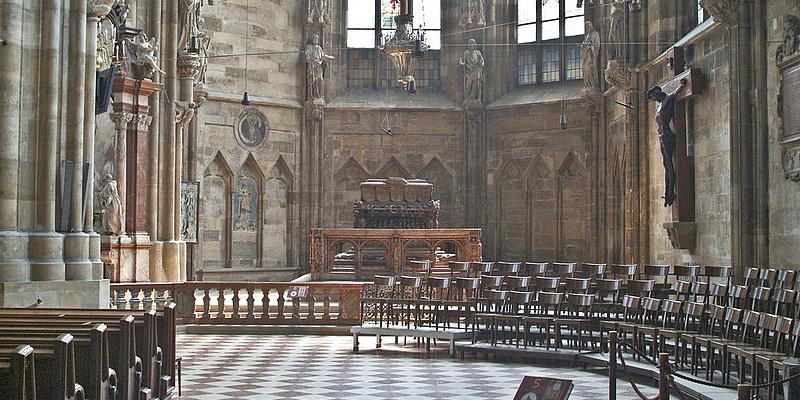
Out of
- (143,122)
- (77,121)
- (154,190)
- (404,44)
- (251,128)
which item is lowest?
(154,190)

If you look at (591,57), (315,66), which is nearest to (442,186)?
(315,66)

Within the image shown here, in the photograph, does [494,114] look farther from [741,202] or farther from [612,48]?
[741,202]

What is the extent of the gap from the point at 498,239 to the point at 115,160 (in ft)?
38.4

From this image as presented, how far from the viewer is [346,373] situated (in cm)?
1394

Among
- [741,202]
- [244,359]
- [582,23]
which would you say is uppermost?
[582,23]

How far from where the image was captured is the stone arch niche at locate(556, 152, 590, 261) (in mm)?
28141

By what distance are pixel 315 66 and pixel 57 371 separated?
23324 millimetres

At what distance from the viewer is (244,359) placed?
15391mm

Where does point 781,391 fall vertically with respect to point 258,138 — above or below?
below

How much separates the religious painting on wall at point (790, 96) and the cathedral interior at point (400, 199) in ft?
0.18

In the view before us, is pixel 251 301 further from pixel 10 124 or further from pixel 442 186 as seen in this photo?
pixel 442 186

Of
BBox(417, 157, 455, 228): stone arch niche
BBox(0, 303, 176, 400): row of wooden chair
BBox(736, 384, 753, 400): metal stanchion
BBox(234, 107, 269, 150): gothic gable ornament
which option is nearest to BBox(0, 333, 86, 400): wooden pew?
BBox(0, 303, 176, 400): row of wooden chair

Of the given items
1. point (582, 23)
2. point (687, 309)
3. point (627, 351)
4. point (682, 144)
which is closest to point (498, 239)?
point (582, 23)

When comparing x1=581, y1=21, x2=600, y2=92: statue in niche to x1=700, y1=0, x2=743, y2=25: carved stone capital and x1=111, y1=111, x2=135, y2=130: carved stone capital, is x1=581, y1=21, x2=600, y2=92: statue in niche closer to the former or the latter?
x1=700, y1=0, x2=743, y2=25: carved stone capital
